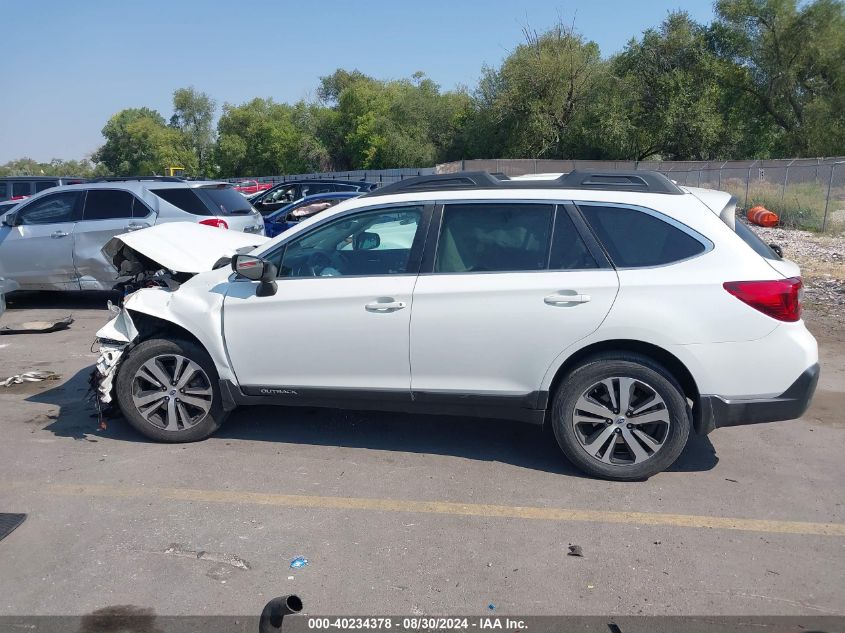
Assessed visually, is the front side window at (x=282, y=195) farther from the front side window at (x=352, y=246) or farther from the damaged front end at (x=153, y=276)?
the front side window at (x=352, y=246)

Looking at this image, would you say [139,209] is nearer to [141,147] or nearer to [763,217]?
[763,217]

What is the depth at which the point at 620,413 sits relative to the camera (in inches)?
183

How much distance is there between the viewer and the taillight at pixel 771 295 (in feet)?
14.5

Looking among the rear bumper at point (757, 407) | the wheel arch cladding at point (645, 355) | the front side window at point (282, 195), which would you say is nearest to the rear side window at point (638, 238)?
the wheel arch cladding at point (645, 355)

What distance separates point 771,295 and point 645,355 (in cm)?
80

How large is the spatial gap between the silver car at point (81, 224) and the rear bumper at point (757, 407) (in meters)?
7.76

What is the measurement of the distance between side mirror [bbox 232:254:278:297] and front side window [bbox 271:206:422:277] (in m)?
0.13

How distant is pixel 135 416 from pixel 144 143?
103253 mm

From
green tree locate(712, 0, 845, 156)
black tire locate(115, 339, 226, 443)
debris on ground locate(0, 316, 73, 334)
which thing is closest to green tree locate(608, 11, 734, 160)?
green tree locate(712, 0, 845, 156)

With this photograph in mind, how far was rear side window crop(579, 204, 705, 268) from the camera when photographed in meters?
4.61

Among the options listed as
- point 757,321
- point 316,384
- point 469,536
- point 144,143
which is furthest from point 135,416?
point 144,143

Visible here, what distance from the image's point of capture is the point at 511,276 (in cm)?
473

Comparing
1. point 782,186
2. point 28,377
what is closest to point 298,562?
point 28,377

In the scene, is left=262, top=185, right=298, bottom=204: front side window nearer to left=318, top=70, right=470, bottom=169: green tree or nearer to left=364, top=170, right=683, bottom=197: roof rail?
left=364, top=170, right=683, bottom=197: roof rail
